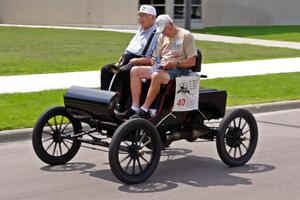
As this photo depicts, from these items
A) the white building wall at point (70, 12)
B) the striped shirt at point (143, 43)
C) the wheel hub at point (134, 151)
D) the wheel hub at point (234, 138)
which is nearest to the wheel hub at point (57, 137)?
the wheel hub at point (134, 151)

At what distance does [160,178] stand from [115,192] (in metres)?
0.74

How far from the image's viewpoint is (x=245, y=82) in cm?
1486

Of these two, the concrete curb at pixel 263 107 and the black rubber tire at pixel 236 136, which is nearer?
the black rubber tire at pixel 236 136

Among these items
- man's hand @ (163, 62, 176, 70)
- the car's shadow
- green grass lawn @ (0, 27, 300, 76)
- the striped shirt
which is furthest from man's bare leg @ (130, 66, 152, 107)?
green grass lawn @ (0, 27, 300, 76)

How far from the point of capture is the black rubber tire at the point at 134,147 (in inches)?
261

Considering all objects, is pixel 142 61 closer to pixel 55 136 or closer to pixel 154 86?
pixel 154 86

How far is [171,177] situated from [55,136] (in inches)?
55.2

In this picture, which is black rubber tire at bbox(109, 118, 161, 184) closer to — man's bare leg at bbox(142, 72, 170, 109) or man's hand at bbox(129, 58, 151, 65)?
man's bare leg at bbox(142, 72, 170, 109)

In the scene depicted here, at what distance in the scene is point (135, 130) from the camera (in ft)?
22.4

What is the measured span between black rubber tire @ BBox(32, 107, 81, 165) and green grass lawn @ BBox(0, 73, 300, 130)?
1864 mm

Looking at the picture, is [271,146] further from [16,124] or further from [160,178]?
[16,124]

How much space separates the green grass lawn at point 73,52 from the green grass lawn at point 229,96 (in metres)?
3.67

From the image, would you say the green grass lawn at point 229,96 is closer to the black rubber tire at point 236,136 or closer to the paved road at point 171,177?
the paved road at point 171,177

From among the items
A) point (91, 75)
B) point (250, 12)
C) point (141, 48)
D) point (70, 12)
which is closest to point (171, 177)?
point (141, 48)
